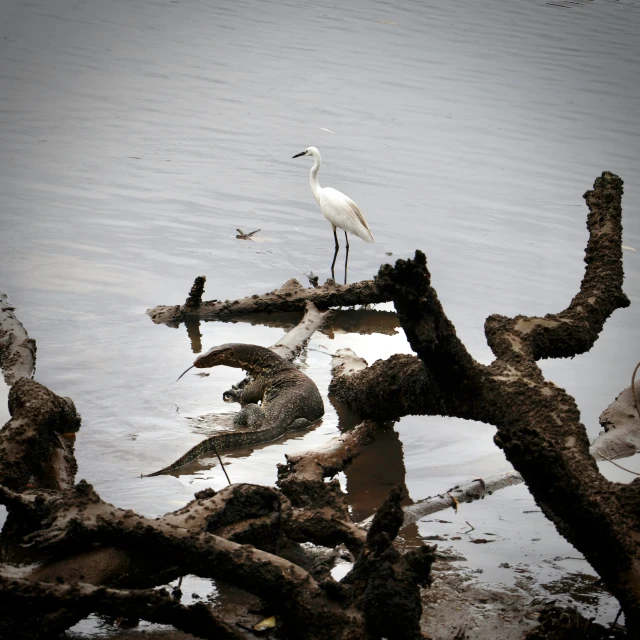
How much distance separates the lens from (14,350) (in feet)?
19.0

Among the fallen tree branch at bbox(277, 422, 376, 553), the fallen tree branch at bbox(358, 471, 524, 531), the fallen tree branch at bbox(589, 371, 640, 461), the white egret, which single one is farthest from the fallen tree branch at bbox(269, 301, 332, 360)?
the fallen tree branch at bbox(277, 422, 376, 553)

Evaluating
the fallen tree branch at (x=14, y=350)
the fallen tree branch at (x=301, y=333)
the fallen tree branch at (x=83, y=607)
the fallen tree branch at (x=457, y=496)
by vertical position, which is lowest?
the fallen tree branch at (x=301, y=333)

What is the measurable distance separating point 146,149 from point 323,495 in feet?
30.5

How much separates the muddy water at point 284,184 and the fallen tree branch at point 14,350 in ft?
1.18

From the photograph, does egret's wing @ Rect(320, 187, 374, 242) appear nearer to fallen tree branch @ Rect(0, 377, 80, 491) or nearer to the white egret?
the white egret

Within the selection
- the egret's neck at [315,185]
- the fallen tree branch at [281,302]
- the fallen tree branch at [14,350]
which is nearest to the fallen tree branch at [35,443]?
the fallen tree branch at [14,350]

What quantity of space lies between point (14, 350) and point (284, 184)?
620cm

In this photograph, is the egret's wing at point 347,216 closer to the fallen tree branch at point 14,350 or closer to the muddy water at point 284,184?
the muddy water at point 284,184

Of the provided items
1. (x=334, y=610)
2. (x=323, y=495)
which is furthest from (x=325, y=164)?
(x=334, y=610)

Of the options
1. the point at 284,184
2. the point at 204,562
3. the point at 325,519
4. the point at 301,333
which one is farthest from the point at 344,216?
the point at 204,562

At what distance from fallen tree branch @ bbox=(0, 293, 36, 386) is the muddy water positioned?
1.18 feet

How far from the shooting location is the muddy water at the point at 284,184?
566 cm

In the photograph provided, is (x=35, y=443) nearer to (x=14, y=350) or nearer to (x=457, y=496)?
(x=14, y=350)

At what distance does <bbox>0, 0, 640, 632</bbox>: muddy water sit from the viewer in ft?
18.6
